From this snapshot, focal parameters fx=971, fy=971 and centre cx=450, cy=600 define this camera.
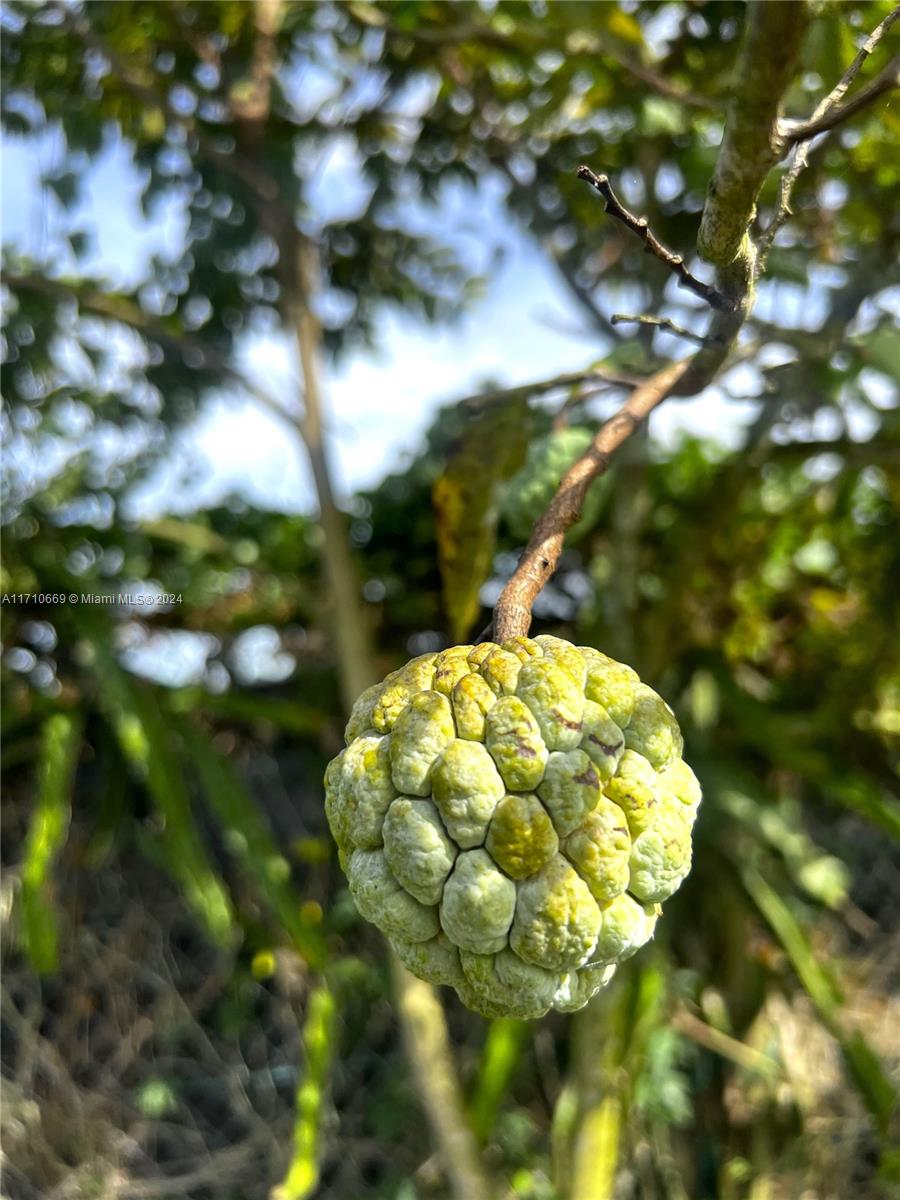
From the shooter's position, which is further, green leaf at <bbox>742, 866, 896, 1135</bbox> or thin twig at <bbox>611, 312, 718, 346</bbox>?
green leaf at <bbox>742, 866, 896, 1135</bbox>

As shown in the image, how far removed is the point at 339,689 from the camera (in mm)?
2535

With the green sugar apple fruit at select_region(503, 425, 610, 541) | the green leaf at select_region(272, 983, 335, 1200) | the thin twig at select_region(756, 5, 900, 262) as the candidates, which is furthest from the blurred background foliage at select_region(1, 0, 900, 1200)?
the thin twig at select_region(756, 5, 900, 262)

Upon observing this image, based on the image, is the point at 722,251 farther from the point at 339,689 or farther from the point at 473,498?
the point at 339,689

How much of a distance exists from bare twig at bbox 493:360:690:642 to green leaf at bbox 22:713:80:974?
1.64m

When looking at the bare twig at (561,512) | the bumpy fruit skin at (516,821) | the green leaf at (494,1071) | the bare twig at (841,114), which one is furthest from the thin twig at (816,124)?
the green leaf at (494,1071)

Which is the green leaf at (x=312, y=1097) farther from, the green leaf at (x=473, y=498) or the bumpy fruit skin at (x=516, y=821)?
the bumpy fruit skin at (x=516, y=821)

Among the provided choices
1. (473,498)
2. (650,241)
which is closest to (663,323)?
(650,241)

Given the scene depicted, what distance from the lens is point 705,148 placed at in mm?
1621

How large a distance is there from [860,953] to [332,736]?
1.44 m

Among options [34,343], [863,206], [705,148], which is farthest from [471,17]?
[34,343]

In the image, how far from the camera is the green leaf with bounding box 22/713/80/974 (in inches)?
81.4

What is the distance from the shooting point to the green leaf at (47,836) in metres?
2.07

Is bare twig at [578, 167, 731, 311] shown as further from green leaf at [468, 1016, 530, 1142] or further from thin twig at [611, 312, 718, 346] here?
green leaf at [468, 1016, 530, 1142]

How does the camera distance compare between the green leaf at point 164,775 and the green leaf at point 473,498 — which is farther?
the green leaf at point 164,775
